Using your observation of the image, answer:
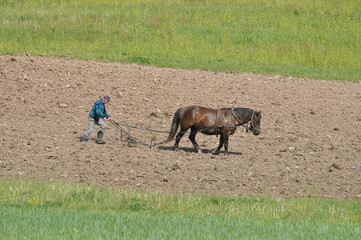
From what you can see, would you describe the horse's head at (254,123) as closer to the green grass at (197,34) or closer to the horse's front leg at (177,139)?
the horse's front leg at (177,139)

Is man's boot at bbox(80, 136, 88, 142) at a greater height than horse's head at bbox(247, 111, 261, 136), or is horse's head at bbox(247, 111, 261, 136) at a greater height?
horse's head at bbox(247, 111, 261, 136)

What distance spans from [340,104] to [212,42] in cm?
831

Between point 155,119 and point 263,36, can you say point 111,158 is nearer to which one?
point 155,119

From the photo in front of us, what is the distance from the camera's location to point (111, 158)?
16938 mm

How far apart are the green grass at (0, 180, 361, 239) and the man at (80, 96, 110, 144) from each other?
3.41 meters

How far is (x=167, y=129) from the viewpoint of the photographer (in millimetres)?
20438

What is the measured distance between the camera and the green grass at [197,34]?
2792cm

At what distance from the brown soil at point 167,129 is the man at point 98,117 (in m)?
0.29

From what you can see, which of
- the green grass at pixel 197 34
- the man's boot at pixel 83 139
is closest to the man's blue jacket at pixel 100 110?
the man's boot at pixel 83 139

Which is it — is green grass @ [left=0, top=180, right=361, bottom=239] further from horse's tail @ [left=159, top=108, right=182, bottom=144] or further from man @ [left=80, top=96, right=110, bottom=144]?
horse's tail @ [left=159, top=108, right=182, bottom=144]

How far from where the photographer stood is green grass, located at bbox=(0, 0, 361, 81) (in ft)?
91.6

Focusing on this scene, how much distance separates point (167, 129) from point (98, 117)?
8.97 ft

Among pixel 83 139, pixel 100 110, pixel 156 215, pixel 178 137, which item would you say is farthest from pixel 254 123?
pixel 156 215

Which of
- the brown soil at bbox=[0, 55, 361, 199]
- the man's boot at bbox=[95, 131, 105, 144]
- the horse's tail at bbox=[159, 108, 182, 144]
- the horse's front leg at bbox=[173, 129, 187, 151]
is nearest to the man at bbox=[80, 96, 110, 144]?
the man's boot at bbox=[95, 131, 105, 144]
